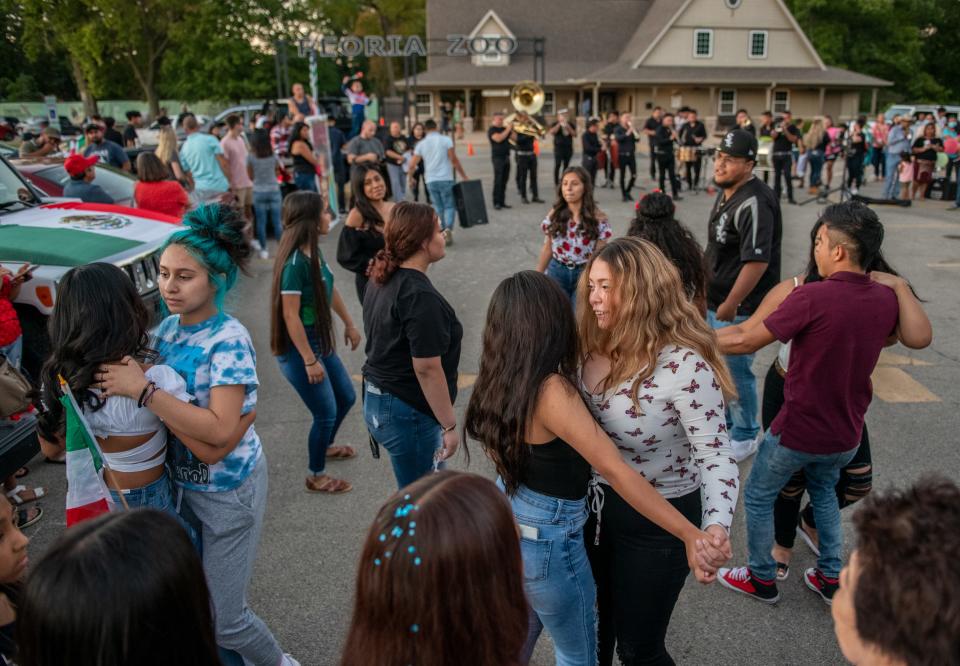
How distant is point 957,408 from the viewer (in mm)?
5754

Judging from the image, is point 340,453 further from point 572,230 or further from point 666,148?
point 666,148

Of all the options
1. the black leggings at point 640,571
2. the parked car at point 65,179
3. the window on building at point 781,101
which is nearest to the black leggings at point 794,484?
the black leggings at point 640,571

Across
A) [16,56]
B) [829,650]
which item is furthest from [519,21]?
[829,650]

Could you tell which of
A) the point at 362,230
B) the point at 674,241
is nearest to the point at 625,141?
the point at 362,230

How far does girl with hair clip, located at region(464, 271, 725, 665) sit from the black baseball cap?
9.66 feet

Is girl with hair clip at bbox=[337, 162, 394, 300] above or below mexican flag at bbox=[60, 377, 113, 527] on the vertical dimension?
above

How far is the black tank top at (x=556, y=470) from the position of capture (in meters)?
2.34

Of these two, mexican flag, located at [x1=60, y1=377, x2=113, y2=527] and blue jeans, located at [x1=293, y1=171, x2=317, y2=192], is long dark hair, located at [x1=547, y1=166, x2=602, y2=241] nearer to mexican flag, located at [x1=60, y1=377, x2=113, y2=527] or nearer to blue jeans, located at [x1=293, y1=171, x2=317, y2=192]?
mexican flag, located at [x1=60, y1=377, x2=113, y2=527]

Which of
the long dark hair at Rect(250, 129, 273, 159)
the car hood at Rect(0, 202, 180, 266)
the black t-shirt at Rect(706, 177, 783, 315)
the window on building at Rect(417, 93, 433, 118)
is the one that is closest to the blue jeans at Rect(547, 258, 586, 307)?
the black t-shirt at Rect(706, 177, 783, 315)

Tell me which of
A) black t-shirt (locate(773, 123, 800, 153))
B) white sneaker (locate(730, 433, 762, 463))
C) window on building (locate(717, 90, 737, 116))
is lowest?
white sneaker (locate(730, 433, 762, 463))

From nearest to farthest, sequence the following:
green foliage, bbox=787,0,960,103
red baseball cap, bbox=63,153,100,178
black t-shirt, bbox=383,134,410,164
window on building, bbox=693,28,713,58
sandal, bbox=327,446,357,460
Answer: sandal, bbox=327,446,357,460 < red baseball cap, bbox=63,153,100,178 < black t-shirt, bbox=383,134,410,164 < window on building, bbox=693,28,713,58 < green foliage, bbox=787,0,960,103

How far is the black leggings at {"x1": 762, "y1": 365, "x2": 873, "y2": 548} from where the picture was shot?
346 centimetres

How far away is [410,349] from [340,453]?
6.70 ft

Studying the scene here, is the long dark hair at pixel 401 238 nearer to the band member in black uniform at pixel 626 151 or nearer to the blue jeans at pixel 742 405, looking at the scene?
the blue jeans at pixel 742 405
